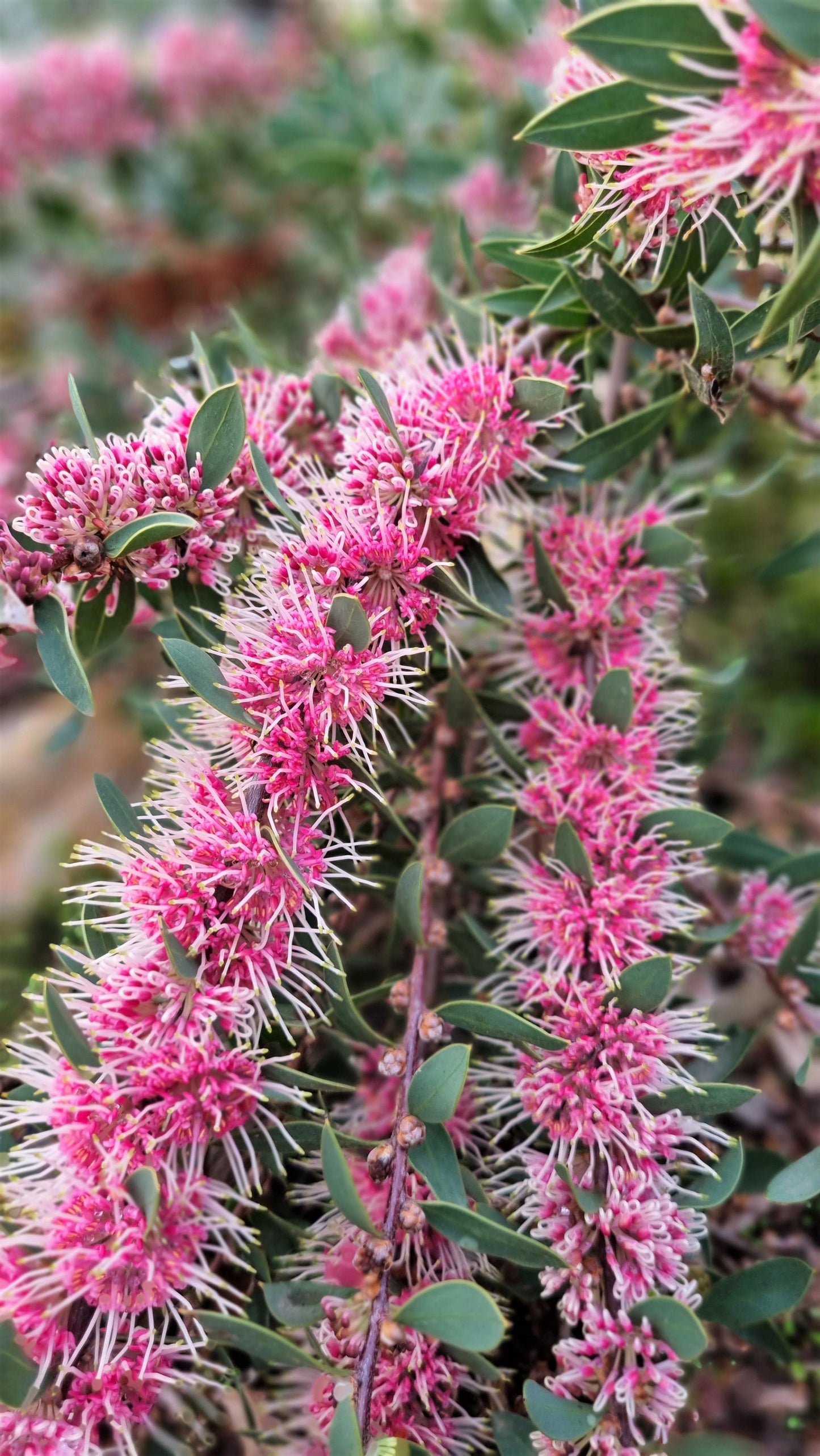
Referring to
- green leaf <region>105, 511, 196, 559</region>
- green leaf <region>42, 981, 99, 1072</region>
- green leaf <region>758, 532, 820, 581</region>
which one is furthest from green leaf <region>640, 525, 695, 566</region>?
green leaf <region>42, 981, 99, 1072</region>

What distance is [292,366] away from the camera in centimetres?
132

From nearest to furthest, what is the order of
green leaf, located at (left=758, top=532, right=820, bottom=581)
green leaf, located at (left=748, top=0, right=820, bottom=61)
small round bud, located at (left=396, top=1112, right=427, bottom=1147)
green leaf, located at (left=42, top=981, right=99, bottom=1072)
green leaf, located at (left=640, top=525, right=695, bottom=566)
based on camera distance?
green leaf, located at (left=748, top=0, right=820, bottom=61)
green leaf, located at (left=42, top=981, right=99, bottom=1072)
small round bud, located at (left=396, top=1112, right=427, bottom=1147)
green leaf, located at (left=640, top=525, right=695, bottom=566)
green leaf, located at (left=758, top=532, right=820, bottom=581)

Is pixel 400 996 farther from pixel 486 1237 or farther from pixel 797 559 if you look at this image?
pixel 797 559

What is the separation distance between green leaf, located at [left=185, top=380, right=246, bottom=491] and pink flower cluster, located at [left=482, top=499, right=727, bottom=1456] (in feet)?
1.19

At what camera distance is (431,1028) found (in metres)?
0.86

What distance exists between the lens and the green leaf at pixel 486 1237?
706mm

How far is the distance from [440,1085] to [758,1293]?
1.08ft

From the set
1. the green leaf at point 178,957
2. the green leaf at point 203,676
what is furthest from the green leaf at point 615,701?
the green leaf at point 178,957

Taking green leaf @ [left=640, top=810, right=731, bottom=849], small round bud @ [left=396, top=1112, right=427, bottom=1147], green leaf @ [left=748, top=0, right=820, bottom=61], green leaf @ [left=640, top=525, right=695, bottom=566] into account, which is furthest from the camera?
green leaf @ [left=640, top=525, right=695, bottom=566]

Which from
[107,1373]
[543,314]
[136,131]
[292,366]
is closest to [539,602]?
[543,314]

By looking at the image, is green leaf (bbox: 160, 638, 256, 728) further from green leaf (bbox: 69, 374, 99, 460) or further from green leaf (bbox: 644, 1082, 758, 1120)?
green leaf (bbox: 644, 1082, 758, 1120)

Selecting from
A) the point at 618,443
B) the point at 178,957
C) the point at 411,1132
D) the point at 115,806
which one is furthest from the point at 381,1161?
the point at 618,443

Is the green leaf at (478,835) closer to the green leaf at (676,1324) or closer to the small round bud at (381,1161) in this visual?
the small round bud at (381,1161)

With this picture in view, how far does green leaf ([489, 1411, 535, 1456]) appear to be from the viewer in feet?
2.42
